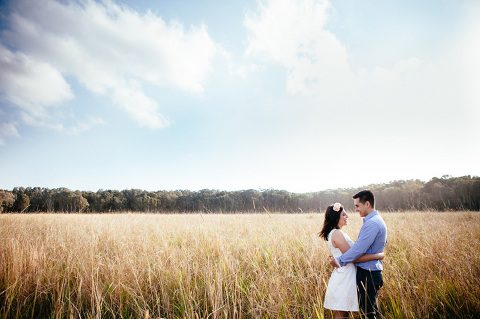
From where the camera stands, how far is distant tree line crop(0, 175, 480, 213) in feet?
91.0

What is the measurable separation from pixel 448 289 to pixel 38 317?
541cm

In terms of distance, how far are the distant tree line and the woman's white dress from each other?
660 inches

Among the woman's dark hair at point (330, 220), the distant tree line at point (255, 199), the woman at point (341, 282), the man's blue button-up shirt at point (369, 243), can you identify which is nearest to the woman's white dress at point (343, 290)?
the woman at point (341, 282)

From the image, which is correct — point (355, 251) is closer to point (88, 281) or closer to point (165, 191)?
point (88, 281)

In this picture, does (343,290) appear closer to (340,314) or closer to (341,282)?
(341,282)

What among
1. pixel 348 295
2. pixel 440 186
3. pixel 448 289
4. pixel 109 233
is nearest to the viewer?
pixel 348 295

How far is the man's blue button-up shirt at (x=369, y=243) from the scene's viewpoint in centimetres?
211

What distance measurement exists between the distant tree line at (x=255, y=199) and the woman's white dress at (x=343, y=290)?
16.8m

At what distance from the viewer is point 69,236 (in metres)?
5.02

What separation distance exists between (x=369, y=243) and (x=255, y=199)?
150 ft

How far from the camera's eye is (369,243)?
2100 millimetres

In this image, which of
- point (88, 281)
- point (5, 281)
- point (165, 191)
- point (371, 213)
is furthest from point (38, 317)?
point (165, 191)

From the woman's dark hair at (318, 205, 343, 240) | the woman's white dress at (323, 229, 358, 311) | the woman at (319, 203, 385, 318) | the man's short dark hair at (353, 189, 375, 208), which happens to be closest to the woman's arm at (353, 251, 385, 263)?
the woman at (319, 203, 385, 318)

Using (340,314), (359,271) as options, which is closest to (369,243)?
(359,271)
